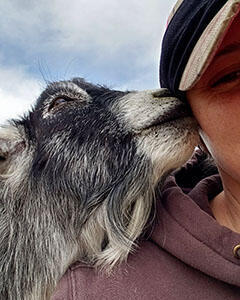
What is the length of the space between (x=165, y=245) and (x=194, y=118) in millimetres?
613

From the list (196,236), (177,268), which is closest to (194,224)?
(196,236)

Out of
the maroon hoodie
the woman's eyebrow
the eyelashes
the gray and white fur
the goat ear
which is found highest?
the eyelashes

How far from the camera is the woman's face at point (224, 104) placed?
1528mm

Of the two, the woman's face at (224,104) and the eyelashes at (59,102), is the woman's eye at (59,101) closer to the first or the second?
the eyelashes at (59,102)

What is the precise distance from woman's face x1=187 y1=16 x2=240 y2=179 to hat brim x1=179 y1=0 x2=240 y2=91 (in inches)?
5.9

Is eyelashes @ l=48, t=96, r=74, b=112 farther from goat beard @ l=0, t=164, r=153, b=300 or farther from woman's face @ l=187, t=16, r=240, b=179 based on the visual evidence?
woman's face @ l=187, t=16, r=240, b=179

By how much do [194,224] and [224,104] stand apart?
1.51ft

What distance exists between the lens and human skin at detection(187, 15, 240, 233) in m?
1.51

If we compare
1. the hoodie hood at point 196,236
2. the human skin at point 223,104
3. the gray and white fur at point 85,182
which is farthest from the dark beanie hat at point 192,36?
the hoodie hood at point 196,236

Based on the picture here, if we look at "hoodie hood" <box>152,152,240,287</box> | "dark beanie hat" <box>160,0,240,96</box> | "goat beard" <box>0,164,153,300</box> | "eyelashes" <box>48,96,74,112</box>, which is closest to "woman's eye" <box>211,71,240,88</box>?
"dark beanie hat" <box>160,0,240,96</box>

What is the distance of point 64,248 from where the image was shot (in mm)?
2096

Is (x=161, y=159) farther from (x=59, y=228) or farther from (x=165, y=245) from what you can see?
(x=59, y=228)

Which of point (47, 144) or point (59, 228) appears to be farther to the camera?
point (47, 144)

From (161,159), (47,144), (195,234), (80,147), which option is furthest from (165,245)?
(47,144)
